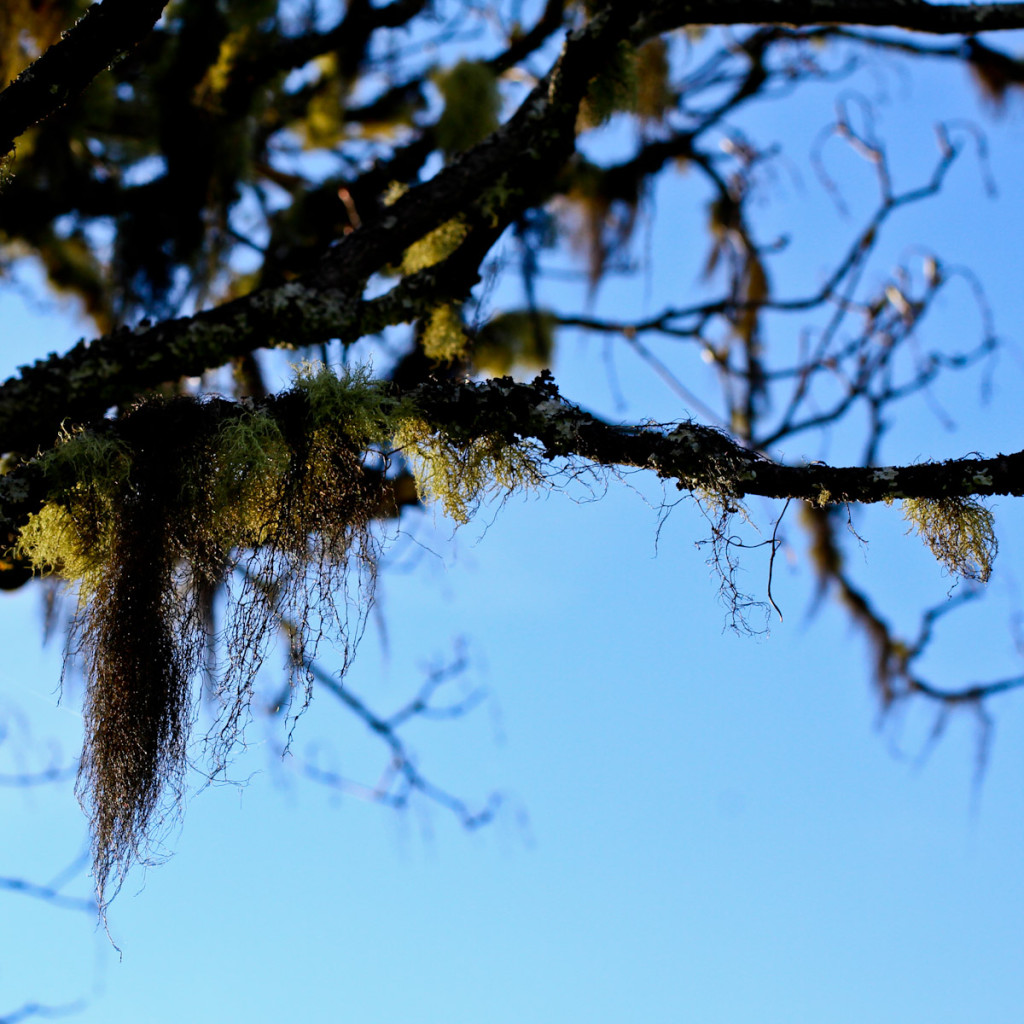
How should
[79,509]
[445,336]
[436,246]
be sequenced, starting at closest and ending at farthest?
[79,509] → [445,336] → [436,246]

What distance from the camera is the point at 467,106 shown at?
13.3ft

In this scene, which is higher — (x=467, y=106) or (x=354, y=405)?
(x=467, y=106)

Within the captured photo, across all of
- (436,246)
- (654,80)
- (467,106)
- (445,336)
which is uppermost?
(654,80)

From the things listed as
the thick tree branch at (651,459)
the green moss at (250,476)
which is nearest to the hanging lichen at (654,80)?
the thick tree branch at (651,459)

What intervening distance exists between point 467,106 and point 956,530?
2.94 m

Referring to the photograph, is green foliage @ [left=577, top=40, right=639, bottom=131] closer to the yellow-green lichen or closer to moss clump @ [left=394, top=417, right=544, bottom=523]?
the yellow-green lichen

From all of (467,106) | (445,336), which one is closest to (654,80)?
(467,106)

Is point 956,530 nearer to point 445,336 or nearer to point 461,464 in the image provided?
point 461,464

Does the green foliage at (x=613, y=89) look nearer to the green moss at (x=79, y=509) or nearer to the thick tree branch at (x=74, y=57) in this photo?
the thick tree branch at (x=74, y=57)

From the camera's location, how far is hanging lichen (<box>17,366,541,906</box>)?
1.87m

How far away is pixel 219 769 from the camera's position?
6.01 feet

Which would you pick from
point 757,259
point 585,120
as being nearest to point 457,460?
point 585,120

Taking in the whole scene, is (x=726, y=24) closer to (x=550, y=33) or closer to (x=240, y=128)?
(x=550, y=33)

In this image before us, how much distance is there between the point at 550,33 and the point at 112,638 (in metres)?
3.63
